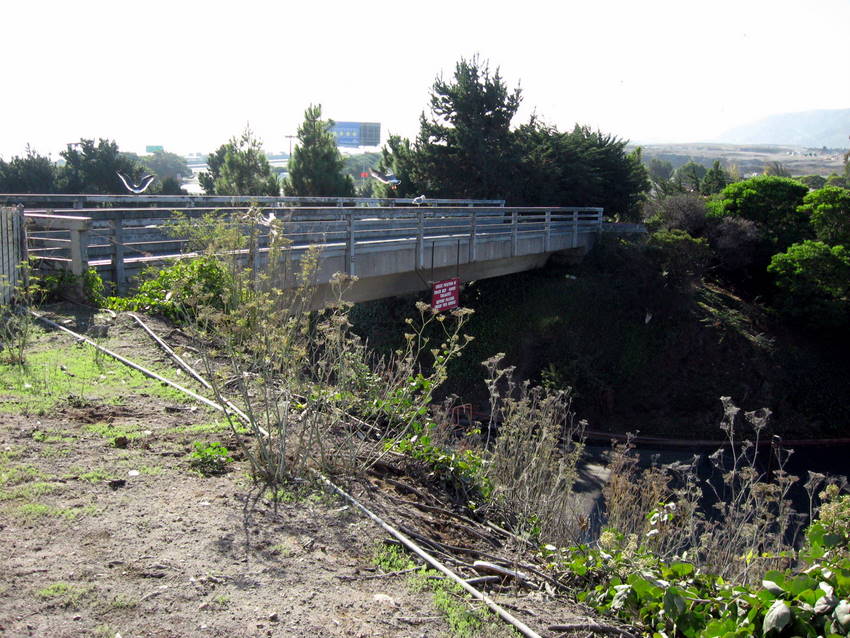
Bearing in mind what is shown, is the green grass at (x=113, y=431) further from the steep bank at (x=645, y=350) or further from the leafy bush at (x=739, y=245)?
the leafy bush at (x=739, y=245)

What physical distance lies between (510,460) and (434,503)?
53.2 inches

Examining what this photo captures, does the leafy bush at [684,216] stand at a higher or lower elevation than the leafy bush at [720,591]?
higher

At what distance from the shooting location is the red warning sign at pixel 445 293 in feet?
51.5

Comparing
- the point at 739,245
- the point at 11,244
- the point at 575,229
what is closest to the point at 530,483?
the point at 11,244

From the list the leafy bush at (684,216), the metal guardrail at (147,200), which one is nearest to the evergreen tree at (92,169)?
the metal guardrail at (147,200)

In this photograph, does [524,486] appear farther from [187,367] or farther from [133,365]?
[133,365]

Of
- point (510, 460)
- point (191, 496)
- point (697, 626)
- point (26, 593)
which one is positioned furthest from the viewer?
point (510, 460)

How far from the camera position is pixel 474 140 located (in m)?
29.2

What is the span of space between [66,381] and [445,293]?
10.8m

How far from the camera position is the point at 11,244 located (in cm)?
839

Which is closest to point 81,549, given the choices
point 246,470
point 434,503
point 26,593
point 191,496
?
point 26,593

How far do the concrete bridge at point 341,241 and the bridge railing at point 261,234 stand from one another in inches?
0.8

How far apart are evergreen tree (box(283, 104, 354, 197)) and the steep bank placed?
14275 millimetres

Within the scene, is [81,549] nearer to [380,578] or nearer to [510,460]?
[380,578]
